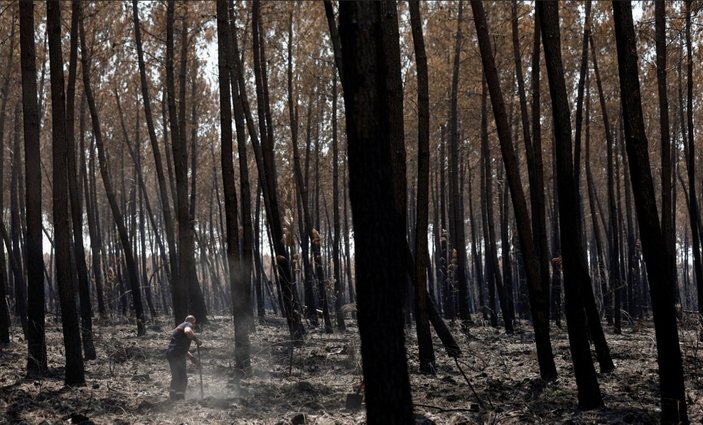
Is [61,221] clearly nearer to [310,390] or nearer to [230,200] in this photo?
[230,200]

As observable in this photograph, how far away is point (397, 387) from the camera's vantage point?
377 centimetres

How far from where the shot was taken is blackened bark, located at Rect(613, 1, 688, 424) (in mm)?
5367

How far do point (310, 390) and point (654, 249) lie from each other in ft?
15.0

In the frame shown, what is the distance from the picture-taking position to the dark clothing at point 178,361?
328 inches

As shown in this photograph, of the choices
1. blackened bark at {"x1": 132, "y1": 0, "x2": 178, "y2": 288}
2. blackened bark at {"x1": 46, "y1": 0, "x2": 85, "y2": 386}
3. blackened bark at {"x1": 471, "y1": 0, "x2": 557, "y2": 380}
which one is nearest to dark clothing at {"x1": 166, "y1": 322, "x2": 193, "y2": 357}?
blackened bark at {"x1": 46, "y1": 0, "x2": 85, "y2": 386}

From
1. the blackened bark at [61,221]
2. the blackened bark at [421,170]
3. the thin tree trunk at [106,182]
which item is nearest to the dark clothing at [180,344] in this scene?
the blackened bark at [61,221]

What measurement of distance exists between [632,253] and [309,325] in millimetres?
10292

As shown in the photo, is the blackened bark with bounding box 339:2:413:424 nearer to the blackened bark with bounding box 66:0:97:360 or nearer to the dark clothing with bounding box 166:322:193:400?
the dark clothing with bounding box 166:322:193:400

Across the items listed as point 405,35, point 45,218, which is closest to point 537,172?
point 405,35

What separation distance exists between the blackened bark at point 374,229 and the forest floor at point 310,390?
2580 mm

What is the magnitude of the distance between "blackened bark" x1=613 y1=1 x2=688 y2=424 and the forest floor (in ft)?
2.18

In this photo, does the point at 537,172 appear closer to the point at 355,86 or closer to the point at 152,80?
the point at 355,86

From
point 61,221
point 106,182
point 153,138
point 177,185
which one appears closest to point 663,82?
point 177,185

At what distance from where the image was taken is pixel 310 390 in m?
8.62
